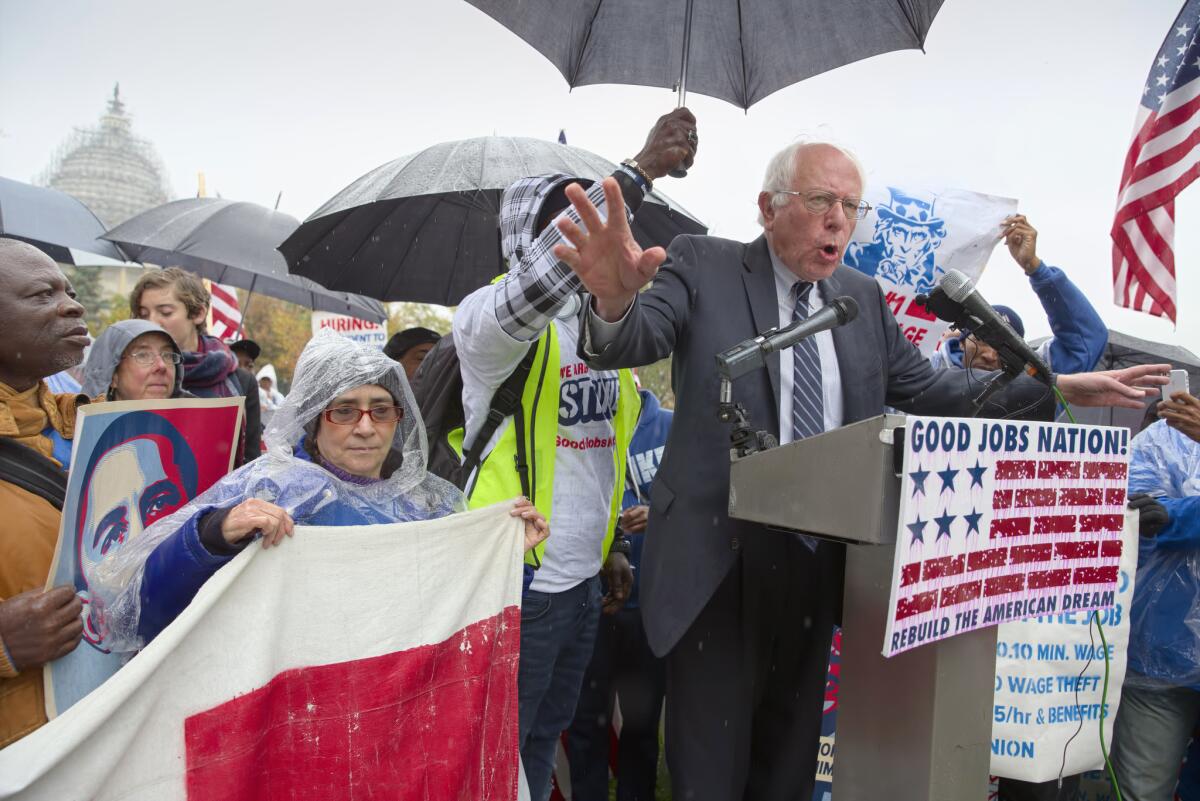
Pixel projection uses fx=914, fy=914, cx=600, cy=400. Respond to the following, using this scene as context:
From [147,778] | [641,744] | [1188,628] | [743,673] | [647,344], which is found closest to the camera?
[147,778]

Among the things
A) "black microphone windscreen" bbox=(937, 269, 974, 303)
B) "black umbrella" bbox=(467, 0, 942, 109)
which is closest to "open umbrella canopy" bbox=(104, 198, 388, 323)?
"black umbrella" bbox=(467, 0, 942, 109)

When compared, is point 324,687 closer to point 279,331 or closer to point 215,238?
point 215,238

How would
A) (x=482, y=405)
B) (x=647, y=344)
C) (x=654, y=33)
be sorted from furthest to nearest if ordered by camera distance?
(x=654, y=33) → (x=482, y=405) → (x=647, y=344)

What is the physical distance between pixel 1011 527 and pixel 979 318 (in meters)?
0.65

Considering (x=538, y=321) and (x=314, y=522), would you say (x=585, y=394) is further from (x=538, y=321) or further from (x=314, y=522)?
(x=314, y=522)

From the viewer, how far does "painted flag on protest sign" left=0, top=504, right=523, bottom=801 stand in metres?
1.82

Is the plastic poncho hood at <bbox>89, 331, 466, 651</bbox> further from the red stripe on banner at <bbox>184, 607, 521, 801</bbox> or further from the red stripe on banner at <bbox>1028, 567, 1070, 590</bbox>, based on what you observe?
the red stripe on banner at <bbox>1028, 567, 1070, 590</bbox>

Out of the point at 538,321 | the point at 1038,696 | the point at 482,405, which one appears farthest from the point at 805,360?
the point at 1038,696

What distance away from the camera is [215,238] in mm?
7098

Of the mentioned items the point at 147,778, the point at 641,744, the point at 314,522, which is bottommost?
the point at 641,744

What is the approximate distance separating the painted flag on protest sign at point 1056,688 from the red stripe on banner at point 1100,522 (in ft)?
3.85

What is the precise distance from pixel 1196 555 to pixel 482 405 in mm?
2997

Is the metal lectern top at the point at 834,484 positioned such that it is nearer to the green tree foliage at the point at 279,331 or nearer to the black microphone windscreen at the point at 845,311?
the black microphone windscreen at the point at 845,311

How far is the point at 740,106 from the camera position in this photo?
11.3ft
